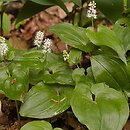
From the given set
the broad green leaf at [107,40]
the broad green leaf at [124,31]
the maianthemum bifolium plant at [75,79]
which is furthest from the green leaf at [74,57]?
the broad green leaf at [124,31]

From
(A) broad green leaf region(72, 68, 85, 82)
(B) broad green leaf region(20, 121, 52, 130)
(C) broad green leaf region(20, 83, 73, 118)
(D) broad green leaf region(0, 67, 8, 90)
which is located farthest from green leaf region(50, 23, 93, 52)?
(B) broad green leaf region(20, 121, 52, 130)

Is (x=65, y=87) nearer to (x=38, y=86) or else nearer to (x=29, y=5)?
(x=38, y=86)

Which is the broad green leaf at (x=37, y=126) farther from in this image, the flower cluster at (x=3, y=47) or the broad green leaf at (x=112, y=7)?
the broad green leaf at (x=112, y=7)

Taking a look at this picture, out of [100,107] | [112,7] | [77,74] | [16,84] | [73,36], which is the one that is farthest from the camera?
[112,7]

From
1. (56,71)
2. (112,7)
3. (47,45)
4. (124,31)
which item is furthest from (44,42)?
(112,7)

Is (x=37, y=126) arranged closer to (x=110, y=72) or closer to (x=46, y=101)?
(x=46, y=101)

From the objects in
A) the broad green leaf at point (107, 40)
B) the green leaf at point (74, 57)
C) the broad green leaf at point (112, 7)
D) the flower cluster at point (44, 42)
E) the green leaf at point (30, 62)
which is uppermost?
the broad green leaf at point (107, 40)
